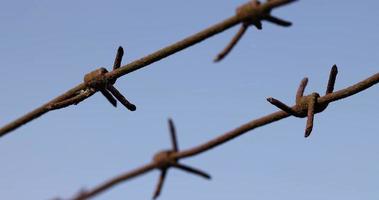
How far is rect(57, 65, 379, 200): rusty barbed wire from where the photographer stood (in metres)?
2.63

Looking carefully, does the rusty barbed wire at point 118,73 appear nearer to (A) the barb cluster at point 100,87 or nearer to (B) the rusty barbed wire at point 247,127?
(A) the barb cluster at point 100,87

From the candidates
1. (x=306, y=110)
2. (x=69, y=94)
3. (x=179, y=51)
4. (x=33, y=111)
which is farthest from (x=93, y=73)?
(x=306, y=110)

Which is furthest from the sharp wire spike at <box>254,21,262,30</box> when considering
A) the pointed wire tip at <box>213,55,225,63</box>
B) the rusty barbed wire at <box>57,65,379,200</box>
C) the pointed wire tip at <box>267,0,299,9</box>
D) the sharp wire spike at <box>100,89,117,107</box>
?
the sharp wire spike at <box>100,89,117,107</box>

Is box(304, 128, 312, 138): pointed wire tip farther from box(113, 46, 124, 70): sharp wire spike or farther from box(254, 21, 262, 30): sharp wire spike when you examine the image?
box(113, 46, 124, 70): sharp wire spike

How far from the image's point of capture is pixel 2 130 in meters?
3.82

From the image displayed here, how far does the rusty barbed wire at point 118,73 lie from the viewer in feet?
10.1

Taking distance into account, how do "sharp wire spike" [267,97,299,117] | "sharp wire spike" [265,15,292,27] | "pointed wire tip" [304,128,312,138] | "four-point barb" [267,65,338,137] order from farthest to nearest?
"four-point barb" [267,65,338,137] < "pointed wire tip" [304,128,312,138] < "sharp wire spike" [267,97,299,117] < "sharp wire spike" [265,15,292,27]

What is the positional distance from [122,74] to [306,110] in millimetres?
1177

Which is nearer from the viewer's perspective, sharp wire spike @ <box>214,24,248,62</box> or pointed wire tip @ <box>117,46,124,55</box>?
sharp wire spike @ <box>214,24,248,62</box>

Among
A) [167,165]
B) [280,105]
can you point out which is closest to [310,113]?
[280,105]

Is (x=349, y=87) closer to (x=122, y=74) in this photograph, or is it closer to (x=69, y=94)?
(x=122, y=74)

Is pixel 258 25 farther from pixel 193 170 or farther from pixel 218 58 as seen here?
pixel 193 170

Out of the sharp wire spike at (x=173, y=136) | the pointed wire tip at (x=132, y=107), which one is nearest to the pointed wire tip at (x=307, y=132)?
the sharp wire spike at (x=173, y=136)

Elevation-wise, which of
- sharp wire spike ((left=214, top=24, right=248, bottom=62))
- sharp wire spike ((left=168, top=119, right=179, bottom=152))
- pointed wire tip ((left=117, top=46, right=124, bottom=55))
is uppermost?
pointed wire tip ((left=117, top=46, right=124, bottom=55))
